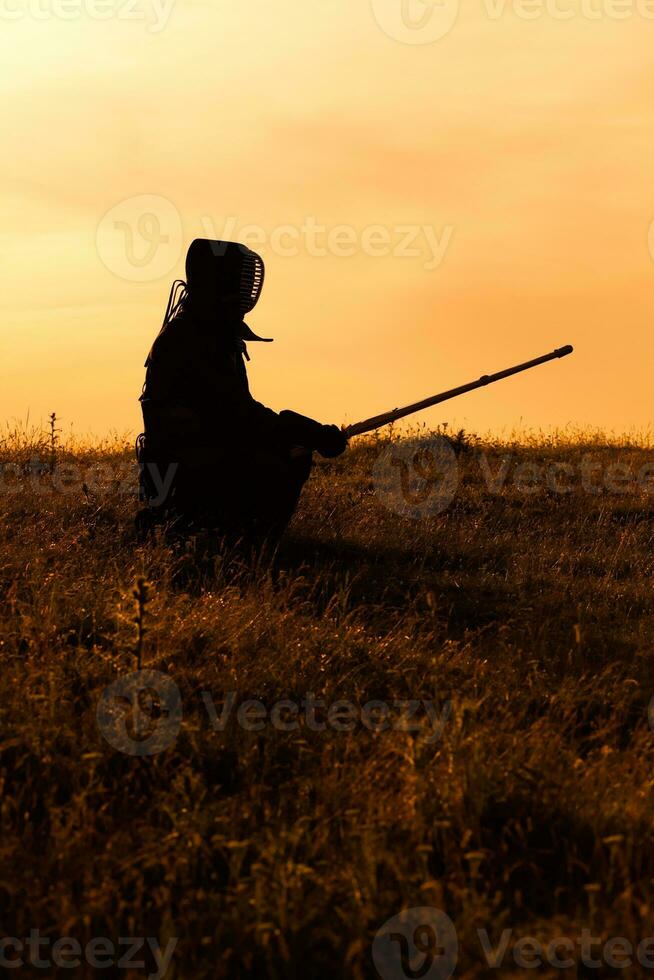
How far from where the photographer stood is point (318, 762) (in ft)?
18.0

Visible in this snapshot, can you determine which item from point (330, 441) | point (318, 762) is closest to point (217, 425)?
point (330, 441)

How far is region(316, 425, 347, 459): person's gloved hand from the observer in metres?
9.71

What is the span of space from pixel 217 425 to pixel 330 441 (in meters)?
0.92

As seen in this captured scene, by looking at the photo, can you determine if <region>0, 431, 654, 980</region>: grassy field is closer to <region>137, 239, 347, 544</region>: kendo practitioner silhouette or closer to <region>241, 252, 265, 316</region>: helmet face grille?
<region>137, 239, 347, 544</region>: kendo practitioner silhouette

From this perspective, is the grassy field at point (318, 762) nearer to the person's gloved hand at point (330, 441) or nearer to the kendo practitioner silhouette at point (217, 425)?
the kendo practitioner silhouette at point (217, 425)

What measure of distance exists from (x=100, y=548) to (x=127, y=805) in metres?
5.01

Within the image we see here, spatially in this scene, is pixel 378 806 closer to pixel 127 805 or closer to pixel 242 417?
pixel 127 805

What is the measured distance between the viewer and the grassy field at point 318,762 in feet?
13.8

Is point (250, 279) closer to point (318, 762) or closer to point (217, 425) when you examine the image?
point (217, 425)

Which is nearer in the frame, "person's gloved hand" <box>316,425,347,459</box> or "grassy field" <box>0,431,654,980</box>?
"grassy field" <box>0,431,654,980</box>

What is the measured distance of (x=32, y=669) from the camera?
6.10 metres

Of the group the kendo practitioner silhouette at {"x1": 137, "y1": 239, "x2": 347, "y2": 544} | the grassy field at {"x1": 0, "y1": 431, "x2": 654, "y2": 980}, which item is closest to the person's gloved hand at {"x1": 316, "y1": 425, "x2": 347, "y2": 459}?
the kendo practitioner silhouette at {"x1": 137, "y1": 239, "x2": 347, "y2": 544}

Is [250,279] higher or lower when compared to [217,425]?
higher

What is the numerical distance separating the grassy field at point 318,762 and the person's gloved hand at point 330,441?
3.04 feet
